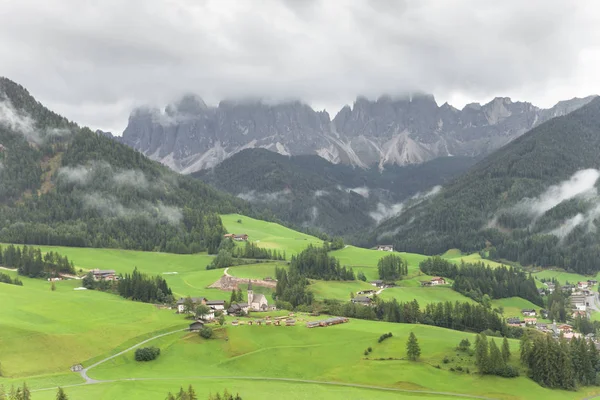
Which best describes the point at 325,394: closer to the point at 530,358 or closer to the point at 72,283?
the point at 530,358

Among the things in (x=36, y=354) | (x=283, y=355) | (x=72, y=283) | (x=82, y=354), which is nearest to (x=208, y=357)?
(x=283, y=355)

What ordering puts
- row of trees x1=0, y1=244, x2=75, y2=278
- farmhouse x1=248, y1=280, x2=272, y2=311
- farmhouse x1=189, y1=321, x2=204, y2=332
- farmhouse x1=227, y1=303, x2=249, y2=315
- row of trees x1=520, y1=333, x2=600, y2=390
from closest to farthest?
1. row of trees x1=520, y1=333, x2=600, y2=390
2. farmhouse x1=189, y1=321, x2=204, y2=332
3. farmhouse x1=227, y1=303, x2=249, y2=315
4. farmhouse x1=248, y1=280, x2=272, y2=311
5. row of trees x1=0, y1=244, x2=75, y2=278

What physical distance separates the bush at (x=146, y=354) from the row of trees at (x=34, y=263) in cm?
8546

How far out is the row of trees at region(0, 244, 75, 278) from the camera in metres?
164

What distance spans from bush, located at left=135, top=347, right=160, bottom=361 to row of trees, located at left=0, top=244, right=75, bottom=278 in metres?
85.5

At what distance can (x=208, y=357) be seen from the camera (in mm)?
97688

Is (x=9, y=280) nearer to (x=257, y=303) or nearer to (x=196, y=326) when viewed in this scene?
(x=257, y=303)

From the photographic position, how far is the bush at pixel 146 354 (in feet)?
308

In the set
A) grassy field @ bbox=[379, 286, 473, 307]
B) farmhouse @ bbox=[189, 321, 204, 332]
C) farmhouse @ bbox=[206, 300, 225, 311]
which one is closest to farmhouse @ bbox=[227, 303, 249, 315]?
farmhouse @ bbox=[206, 300, 225, 311]

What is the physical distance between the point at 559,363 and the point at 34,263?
147945mm

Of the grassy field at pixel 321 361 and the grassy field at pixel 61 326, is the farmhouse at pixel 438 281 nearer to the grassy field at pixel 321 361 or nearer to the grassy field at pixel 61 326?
the grassy field at pixel 321 361

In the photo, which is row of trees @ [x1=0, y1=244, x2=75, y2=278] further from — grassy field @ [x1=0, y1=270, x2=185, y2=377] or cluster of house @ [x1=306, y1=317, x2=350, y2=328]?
cluster of house @ [x1=306, y1=317, x2=350, y2=328]

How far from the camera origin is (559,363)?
9081cm

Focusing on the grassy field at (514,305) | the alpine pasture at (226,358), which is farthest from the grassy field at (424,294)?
the alpine pasture at (226,358)
